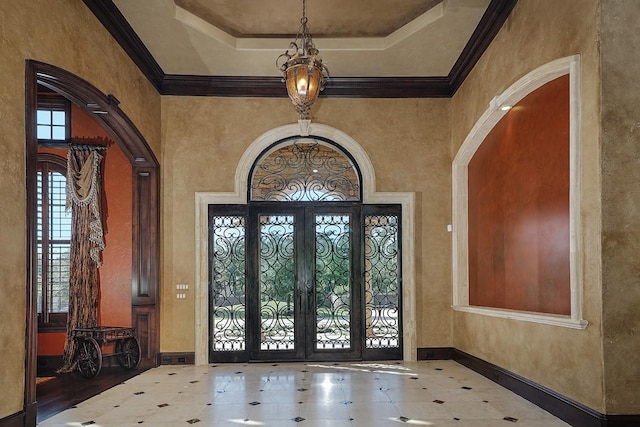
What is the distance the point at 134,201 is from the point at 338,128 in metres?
3.33

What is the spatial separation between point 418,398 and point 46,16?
5.32 meters

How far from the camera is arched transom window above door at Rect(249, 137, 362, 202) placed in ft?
26.1

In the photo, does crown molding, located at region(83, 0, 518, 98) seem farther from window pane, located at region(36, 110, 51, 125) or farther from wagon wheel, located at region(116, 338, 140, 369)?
wagon wheel, located at region(116, 338, 140, 369)

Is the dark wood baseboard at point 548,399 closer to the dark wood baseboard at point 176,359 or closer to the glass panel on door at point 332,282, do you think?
the glass panel on door at point 332,282

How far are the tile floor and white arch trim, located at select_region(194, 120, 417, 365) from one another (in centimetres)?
56

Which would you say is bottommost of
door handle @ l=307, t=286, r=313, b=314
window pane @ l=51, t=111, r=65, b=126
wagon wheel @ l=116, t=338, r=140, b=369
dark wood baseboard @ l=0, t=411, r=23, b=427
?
wagon wheel @ l=116, t=338, r=140, b=369

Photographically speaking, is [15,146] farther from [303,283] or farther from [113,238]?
[303,283]

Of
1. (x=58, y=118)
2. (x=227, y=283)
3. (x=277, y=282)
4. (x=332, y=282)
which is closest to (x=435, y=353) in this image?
(x=332, y=282)

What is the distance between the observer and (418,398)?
5566 mm

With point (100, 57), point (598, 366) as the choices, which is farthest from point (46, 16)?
point (598, 366)

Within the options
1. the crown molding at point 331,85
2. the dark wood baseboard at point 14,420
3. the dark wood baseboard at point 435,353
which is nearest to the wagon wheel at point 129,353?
the dark wood baseboard at point 14,420

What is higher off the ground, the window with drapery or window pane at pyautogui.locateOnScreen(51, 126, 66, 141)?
window pane at pyautogui.locateOnScreen(51, 126, 66, 141)

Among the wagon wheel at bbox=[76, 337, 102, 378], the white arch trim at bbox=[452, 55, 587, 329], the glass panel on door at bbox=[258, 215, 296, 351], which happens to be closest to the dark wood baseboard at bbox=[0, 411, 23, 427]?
the wagon wheel at bbox=[76, 337, 102, 378]

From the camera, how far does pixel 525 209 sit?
5715 millimetres
